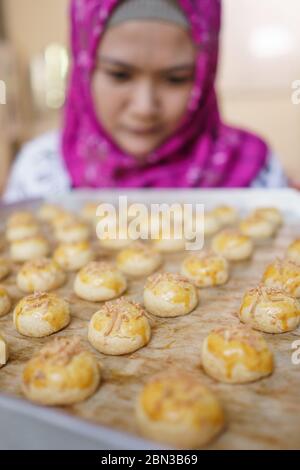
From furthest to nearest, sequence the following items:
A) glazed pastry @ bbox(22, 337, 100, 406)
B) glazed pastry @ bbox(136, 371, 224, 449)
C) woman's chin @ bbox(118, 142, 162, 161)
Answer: woman's chin @ bbox(118, 142, 162, 161) → glazed pastry @ bbox(22, 337, 100, 406) → glazed pastry @ bbox(136, 371, 224, 449)

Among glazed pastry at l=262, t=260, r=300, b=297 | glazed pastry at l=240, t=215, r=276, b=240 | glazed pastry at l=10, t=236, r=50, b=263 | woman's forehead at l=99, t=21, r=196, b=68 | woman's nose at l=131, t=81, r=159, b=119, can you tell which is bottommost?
glazed pastry at l=10, t=236, r=50, b=263

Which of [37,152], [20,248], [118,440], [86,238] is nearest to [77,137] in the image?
[37,152]

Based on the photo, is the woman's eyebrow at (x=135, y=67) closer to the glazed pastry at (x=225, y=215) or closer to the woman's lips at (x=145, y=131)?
the woman's lips at (x=145, y=131)

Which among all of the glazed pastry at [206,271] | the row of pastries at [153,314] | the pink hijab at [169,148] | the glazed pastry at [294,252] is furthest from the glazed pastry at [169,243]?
the pink hijab at [169,148]

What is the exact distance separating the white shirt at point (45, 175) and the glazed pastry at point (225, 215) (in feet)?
1.27

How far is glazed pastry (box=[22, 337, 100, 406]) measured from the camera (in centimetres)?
69

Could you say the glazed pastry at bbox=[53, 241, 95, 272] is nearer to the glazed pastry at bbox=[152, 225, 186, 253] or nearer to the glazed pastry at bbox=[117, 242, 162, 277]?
the glazed pastry at bbox=[117, 242, 162, 277]

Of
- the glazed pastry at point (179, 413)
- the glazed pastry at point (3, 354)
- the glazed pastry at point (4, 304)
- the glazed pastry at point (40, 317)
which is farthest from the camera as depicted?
the glazed pastry at point (4, 304)

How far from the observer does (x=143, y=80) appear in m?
1.59

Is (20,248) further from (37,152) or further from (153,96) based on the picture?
(37,152)

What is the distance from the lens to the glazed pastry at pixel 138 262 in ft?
4.10

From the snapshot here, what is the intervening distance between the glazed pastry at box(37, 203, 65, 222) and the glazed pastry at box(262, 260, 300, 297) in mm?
917

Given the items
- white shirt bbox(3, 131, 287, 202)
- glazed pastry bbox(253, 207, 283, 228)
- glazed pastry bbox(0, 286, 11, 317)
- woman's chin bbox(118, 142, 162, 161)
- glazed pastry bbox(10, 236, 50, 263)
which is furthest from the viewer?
white shirt bbox(3, 131, 287, 202)

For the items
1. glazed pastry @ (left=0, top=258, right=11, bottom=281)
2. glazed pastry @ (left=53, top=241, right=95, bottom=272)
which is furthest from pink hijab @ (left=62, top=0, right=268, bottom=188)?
glazed pastry @ (left=0, top=258, right=11, bottom=281)
